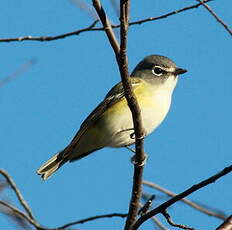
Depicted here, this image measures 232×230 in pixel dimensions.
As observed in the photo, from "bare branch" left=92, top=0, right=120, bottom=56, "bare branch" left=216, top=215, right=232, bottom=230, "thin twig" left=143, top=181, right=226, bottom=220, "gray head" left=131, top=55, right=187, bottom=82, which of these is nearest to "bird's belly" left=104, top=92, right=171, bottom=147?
"gray head" left=131, top=55, right=187, bottom=82

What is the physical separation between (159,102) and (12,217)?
3.11 metres

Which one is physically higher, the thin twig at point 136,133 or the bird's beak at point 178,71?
the bird's beak at point 178,71

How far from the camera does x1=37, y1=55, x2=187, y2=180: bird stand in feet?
21.1

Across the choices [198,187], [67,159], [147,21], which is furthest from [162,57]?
[198,187]

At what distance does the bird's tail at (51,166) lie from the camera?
635 centimetres

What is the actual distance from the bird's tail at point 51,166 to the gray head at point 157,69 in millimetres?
1565

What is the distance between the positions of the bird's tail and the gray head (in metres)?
1.56

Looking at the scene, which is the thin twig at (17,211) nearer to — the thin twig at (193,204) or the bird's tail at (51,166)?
the thin twig at (193,204)

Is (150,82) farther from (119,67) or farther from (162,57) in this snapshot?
(119,67)

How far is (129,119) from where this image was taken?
6.42 m

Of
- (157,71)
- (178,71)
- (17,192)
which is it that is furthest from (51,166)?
(17,192)

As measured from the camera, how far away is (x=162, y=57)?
7387 millimetres

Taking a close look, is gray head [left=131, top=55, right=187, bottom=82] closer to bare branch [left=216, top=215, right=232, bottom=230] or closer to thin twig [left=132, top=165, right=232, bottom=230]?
thin twig [left=132, top=165, right=232, bottom=230]

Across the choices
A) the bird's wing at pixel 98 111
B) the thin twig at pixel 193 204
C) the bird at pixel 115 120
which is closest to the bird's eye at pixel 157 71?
the bird at pixel 115 120
